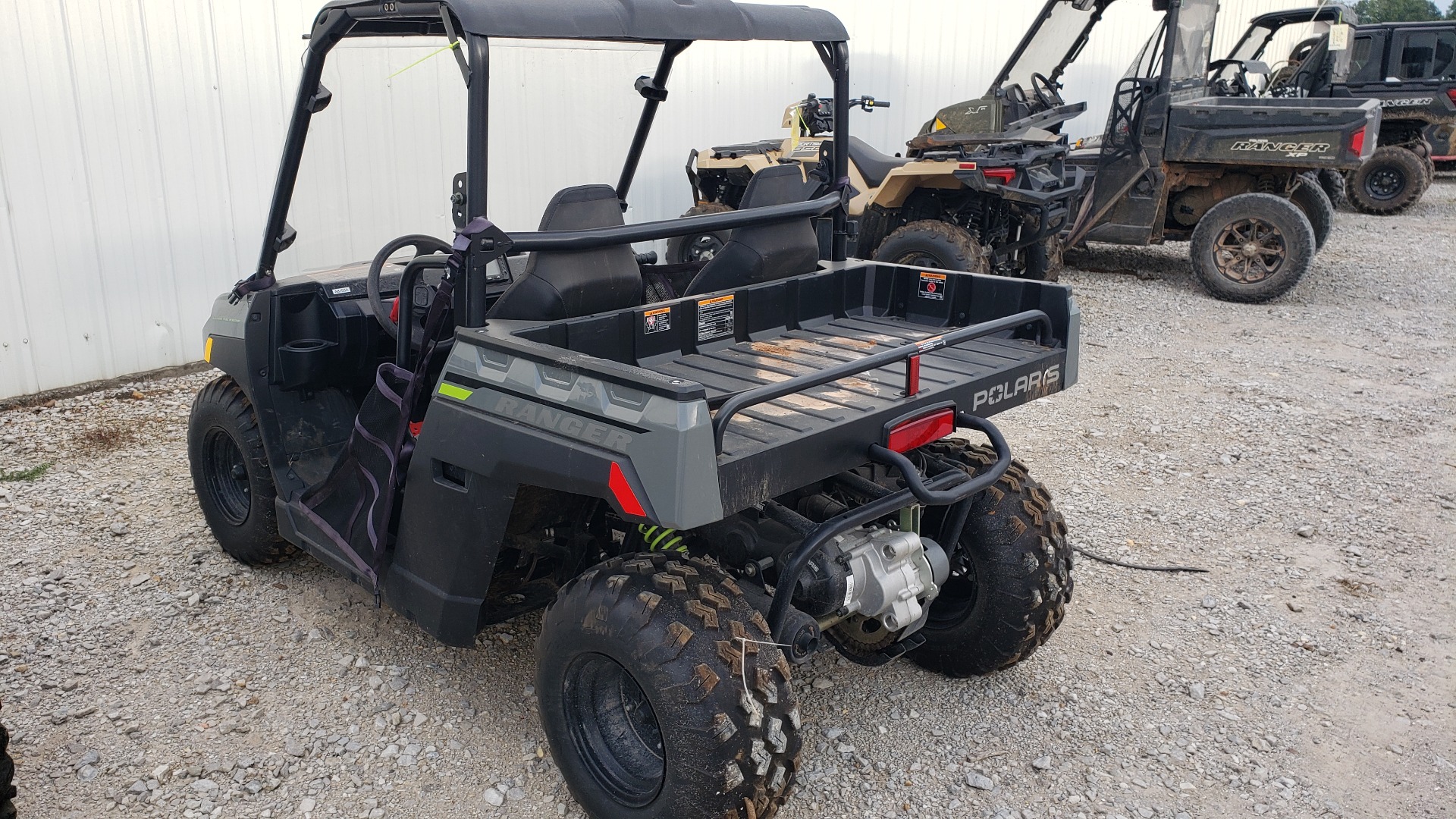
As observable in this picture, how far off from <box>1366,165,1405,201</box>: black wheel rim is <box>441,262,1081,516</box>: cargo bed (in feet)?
42.6

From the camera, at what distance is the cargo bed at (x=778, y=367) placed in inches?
91.4

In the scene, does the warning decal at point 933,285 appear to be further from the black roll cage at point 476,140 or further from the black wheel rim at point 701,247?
the black wheel rim at point 701,247

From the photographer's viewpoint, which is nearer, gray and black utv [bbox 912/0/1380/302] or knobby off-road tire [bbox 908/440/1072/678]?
knobby off-road tire [bbox 908/440/1072/678]

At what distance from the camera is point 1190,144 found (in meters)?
8.88

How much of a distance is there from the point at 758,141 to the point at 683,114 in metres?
0.93

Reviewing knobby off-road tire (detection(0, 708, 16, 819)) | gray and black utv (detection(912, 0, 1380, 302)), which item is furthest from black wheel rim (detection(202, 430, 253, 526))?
gray and black utv (detection(912, 0, 1380, 302))

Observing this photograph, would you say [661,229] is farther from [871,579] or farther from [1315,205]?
[1315,205]

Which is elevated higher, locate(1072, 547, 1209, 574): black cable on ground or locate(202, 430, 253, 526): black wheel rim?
locate(202, 430, 253, 526): black wheel rim

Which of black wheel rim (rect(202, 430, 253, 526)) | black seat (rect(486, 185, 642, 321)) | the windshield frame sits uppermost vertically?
the windshield frame

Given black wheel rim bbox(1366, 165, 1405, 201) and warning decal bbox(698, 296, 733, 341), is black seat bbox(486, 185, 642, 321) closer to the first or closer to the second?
warning decal bbox(698, 296, 733, 341)

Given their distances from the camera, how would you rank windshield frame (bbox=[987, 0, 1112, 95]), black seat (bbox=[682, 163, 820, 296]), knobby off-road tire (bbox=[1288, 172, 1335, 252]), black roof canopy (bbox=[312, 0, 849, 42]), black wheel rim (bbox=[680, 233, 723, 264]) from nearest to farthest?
black roof canopy (bbox=[312, 0, 849, 42]) → black seat (bbox=[682, 163, 820, 296]) → black wheel rim (bbox=[680, 233, 723, 264]) → windshield frame (bbox=[987, 0, 1112, 95]) → knobby off-road tire (bbox=[1288, 172, 1335, 252])

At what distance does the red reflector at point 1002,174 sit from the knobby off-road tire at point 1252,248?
224 centimetres

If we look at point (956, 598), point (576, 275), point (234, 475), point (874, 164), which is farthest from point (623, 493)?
→ point (874, 164)

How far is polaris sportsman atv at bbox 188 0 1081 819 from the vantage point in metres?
2.43
